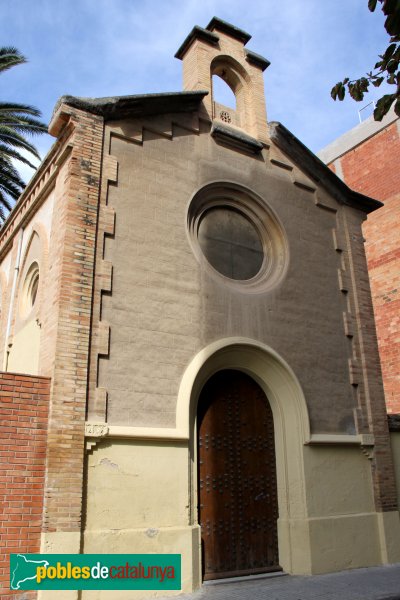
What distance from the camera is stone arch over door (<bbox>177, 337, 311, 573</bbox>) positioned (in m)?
8.05

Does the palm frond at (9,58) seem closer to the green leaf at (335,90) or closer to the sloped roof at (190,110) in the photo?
the sloped roof at (190,110)

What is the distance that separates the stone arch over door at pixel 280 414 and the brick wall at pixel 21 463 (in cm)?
204

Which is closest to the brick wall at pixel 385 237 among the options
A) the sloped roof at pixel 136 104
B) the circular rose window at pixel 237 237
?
the circular rose window at pixel 237 237

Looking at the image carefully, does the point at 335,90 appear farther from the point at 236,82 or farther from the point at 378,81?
the point at 236,82

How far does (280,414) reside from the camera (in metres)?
9.24

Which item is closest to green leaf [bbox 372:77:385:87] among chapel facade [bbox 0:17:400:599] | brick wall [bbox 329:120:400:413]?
chapel facade [bbox 0:17:400:599]

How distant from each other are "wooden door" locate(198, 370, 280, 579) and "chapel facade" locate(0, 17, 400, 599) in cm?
3

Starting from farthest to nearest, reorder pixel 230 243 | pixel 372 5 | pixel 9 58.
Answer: pixel 9 58 < pixel 230 243 < pixel 372 5

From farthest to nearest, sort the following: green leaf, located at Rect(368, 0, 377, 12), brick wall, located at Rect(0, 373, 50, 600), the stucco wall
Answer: the stucco wall, brick wall, located at Rect(0, 373, 50, 600), green leaf, located at Rect(368, 0, 377, 12)

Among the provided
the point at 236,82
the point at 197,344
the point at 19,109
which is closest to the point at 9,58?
the point at 19,109

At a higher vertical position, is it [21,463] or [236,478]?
[21,463]

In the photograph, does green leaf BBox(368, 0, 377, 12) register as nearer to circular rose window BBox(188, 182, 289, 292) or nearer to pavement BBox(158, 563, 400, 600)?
circular rose window BBox(188, 182, 289, 292)

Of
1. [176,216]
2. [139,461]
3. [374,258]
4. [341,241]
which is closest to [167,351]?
[139,461]

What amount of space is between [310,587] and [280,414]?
8.83ft
